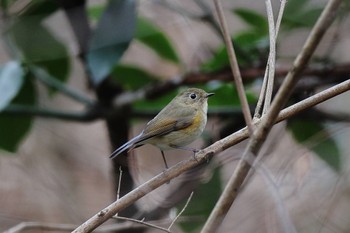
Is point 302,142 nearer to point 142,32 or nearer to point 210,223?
point 142,32

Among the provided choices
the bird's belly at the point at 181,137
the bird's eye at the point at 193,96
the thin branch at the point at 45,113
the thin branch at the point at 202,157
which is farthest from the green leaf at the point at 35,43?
the thin branch at the point at 202,157

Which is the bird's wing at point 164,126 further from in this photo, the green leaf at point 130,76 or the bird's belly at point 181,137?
the green leaf at point 130,76

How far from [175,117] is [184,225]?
2.04ft

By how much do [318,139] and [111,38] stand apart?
0.90 m

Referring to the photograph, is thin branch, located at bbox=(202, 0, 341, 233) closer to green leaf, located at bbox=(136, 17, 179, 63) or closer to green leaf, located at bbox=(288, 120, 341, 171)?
green leaf, located at bbox=(288, 120, 341, 171)

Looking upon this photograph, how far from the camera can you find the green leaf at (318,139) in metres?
3.08

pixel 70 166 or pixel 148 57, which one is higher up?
pixel 148 57

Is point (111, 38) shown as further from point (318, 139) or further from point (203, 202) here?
point (318, 139)

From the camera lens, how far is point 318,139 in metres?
3.08

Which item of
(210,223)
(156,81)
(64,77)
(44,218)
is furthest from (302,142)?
(44,218)

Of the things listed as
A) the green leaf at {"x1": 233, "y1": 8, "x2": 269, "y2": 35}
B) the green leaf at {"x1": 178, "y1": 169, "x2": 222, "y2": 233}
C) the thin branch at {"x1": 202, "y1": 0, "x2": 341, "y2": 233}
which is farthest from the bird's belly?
the thin branch at {"x1": 202, "y1": 0, "x2": 341, "y2": 233}

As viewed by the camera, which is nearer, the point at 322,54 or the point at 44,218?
the point at 322,54

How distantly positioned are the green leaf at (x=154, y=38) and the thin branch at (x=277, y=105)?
6.42 feet

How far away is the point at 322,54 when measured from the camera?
11.0 ft
